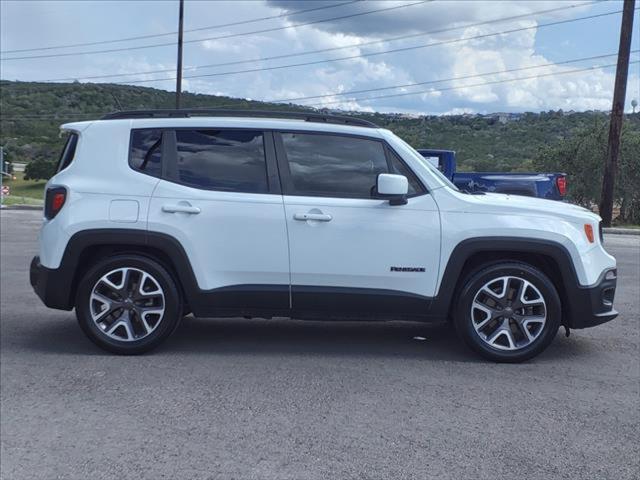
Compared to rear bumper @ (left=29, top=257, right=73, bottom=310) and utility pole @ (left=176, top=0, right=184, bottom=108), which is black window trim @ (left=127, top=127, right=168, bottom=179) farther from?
utility pole @ (left=176, top=0, right=184, bottom=108)

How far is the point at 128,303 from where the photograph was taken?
5602 mm

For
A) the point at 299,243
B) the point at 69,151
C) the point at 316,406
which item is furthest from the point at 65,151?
the point at 316,406

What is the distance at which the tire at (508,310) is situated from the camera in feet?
18.0

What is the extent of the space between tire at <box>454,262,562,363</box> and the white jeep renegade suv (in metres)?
0.01

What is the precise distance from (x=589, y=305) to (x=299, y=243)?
2292mm

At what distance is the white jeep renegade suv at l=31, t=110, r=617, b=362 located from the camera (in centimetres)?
550

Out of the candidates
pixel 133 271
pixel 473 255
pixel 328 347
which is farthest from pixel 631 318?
pixel 133 271

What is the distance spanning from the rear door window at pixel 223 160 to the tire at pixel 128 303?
2.57 ft

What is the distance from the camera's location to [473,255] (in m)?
5.61

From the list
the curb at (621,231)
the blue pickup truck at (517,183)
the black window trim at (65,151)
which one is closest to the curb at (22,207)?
the blue pickup truck at (517,183)

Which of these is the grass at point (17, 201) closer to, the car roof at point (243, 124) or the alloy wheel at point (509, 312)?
the car roof at point (243, 124)

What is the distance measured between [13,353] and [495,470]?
400 centimetres

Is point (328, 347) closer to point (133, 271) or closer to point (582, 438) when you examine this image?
point (133, 271)

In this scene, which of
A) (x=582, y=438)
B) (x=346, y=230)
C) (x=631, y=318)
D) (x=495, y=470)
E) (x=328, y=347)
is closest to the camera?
(x=495, y=470)
